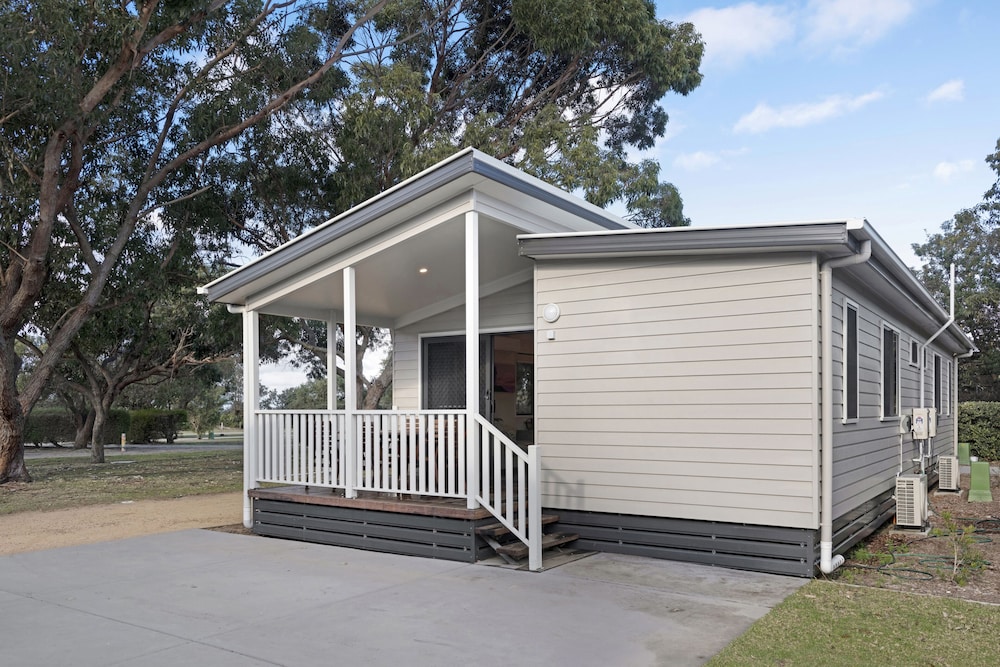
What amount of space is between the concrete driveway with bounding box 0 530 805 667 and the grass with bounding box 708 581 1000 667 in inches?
7.2

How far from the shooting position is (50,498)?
38.4 feet

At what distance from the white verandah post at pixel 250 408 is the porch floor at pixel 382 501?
27cm

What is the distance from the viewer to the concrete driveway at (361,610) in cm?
398

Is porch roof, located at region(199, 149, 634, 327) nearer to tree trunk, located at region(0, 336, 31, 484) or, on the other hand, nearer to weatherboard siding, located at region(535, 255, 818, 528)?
weatherboard siding, located at region(535, 255, 818, 528)

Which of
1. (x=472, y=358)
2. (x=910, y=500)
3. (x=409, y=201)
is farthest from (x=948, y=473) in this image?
(x=409, y=201)

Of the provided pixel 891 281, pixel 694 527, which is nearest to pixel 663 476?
pixel 694 527

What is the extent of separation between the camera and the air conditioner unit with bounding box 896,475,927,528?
24.4 feet

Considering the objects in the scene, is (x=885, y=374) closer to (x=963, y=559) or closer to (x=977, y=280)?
(x=963, y=559)

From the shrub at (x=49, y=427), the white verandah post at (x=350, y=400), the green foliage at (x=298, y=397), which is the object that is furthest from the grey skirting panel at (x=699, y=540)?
the green foliage at (x=298, y=397)

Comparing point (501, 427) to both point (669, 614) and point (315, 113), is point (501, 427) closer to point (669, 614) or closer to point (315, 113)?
point (669, 614)

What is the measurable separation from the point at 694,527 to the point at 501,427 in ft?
11.1

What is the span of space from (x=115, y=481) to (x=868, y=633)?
1368 centimetres

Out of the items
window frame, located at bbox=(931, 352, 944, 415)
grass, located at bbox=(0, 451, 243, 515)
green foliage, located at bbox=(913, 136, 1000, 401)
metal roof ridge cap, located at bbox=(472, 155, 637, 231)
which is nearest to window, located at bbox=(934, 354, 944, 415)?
window frame, located at bbox=(931, 352, 944, 415)

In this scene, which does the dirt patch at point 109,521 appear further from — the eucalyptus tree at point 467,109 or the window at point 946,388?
the window at point 946,388
